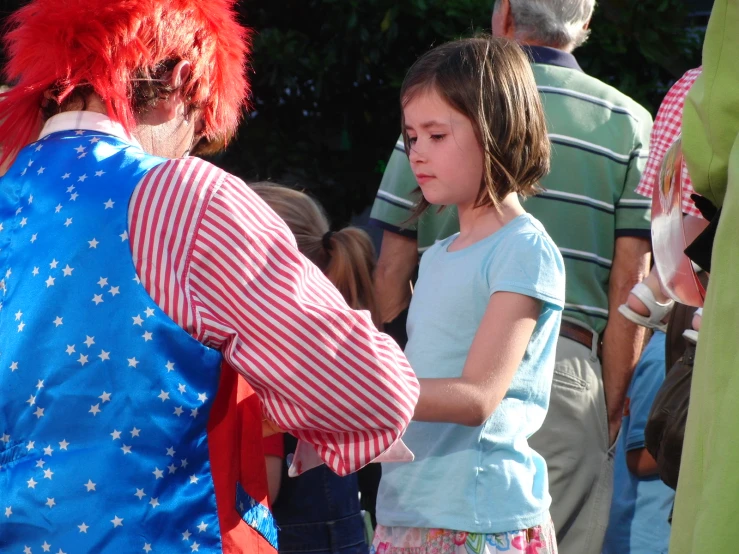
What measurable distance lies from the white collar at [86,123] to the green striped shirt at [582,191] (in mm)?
1170

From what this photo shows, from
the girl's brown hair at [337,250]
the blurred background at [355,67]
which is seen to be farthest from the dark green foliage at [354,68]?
the girl's brown hair at [337,250]

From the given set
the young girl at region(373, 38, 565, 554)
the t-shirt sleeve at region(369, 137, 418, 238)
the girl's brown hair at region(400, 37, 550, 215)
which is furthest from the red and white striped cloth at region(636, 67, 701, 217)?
the young girl at region(373, 38, 565, 554)

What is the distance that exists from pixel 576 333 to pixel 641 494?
80 cm

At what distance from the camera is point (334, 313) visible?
151 centimetres

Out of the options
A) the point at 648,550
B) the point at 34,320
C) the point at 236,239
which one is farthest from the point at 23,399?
the point at 648,550

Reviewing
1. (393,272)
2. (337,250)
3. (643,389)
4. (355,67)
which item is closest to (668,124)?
(643,389)

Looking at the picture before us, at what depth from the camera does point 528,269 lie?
2014 mm

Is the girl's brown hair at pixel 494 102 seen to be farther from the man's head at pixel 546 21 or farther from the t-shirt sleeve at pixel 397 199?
the man's head at pixel 546 21

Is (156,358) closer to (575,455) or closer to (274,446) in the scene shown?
(274,446)

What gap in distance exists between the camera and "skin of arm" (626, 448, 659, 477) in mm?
3267

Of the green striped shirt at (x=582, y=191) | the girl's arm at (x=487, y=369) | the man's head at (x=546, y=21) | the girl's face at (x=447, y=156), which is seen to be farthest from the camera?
the man's head at (x=546, y=21)

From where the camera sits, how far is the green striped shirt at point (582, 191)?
2.84 m

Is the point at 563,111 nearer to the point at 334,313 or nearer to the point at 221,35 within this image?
the point at 221,35

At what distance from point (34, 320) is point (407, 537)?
891 mm
